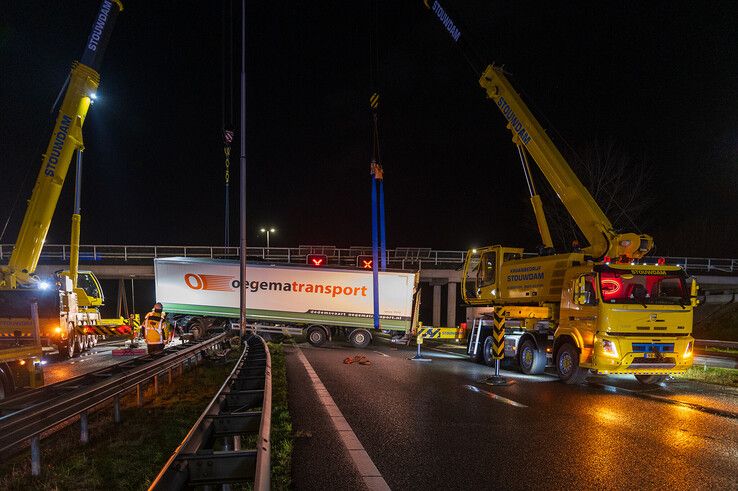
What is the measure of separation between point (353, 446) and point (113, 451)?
286 centimetres

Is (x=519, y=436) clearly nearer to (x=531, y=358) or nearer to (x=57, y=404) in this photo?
(x=57, y=404)

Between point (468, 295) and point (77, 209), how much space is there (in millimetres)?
18503

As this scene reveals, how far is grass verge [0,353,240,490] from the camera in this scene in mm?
Answer: 5289

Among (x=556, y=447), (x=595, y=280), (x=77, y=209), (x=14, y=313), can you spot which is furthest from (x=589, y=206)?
(x=77, y=209)

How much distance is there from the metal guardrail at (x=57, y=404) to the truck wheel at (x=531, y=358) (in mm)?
8680

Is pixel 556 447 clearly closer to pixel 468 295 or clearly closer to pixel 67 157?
pixel 468 295

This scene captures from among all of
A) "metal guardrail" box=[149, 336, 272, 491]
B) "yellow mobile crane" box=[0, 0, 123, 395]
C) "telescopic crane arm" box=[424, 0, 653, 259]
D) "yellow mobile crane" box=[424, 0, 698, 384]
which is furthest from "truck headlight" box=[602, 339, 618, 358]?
"yellow mobile crane" box=[0, 0, 123, 395]

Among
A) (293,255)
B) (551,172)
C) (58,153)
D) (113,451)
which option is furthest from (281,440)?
(293,255)

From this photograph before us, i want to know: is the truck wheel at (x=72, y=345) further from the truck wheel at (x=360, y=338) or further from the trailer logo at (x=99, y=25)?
the truck wheel at (x=360, y=338)

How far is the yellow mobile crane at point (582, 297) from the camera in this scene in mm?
10789

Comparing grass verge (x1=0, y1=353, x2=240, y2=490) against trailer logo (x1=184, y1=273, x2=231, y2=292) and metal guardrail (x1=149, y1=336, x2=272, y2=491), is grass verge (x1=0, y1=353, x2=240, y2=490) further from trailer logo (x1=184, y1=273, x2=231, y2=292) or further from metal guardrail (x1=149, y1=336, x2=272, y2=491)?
trailer logo (x1=184, y1=273, x2=231, y2=292)

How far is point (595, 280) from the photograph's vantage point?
1114 cm

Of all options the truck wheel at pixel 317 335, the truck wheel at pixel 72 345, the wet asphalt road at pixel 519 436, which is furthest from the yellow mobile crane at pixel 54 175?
the truck wheel at pixel 317 335

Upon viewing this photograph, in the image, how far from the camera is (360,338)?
921 inches
